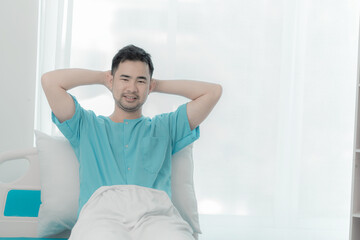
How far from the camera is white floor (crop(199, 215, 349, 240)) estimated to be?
2424mm

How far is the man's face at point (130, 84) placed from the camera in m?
1.57

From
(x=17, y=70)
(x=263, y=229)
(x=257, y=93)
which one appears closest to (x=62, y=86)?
(x=17, y=70)

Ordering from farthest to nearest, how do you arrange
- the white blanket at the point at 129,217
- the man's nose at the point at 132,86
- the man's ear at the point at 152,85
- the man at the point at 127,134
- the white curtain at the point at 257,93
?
1. the white curtain at the point at 257,93
2. the man's ear at the point at 152,85
3. the man's nose at the point at 132,86
4. the man at the point at 127,134
5. the white blanket at the point at 129,217

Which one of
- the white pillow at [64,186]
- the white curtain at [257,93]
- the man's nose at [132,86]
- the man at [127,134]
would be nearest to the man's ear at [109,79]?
the man at [127,134]

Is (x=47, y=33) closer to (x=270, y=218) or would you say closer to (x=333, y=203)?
(x=270, y=218)

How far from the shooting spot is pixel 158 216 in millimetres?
1399

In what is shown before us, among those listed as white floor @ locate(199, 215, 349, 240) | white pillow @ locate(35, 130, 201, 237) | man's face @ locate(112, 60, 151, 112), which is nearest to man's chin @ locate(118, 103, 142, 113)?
man's face @ locate(112, 60, 151, 112)

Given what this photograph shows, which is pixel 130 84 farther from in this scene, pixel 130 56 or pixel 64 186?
pixel 64 186

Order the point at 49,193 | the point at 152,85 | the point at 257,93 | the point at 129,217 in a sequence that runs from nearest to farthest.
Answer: the point at 129,217, the point at 49,193, the point at 152,85, the point at 257,93

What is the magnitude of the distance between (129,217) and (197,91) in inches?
22.1

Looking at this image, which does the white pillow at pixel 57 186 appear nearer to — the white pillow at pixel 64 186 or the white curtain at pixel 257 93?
the white pillow at pixel 64 186

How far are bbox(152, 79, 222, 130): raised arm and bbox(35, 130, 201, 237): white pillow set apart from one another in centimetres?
15

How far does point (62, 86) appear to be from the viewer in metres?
1.58

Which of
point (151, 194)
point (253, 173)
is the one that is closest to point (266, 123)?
point (253, 173)
